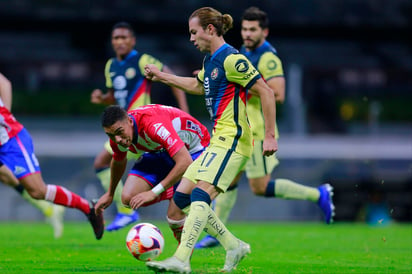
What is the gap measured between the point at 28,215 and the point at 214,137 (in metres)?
15.3

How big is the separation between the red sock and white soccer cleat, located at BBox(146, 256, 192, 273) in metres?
3.17

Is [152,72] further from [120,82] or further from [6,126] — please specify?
[120,82]

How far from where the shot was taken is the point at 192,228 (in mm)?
6016

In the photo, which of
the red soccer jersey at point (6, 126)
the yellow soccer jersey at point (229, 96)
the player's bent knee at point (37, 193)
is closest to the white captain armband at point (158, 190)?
the yellow soccer jersey at point (229, 96)

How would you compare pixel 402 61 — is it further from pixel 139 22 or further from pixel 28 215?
pixel 28 215

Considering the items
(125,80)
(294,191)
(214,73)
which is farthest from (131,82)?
(214,73)

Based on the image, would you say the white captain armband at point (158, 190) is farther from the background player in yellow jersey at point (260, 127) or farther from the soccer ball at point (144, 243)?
the background player in yellow jersey at point (260, 127)

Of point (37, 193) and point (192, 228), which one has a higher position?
point (192, 228)

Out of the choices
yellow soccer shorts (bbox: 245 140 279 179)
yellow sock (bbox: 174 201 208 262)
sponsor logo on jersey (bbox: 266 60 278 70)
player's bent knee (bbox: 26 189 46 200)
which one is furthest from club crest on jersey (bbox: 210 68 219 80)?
yellow soccer shorts (bbox: 245 140 279 179)

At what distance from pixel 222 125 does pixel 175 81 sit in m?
0.68

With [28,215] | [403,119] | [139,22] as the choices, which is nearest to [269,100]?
[28,215]

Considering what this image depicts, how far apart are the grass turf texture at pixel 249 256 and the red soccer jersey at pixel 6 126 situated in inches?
49.2

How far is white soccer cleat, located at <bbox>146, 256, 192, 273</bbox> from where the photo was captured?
220 inches

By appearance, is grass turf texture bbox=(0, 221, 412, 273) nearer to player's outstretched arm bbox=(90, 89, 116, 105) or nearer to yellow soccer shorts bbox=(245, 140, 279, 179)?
yellow soccer shorts bbox=(245, 140, 279, 179)
